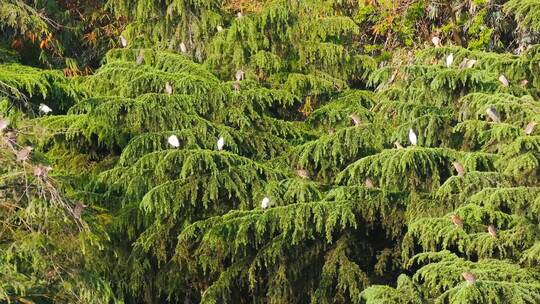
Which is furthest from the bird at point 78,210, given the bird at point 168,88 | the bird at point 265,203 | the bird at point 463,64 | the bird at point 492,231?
the bird at point 463,64

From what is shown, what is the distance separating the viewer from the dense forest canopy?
4086mm

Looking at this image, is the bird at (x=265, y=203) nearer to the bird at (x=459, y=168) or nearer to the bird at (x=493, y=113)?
the bird at (x=459, y=168)

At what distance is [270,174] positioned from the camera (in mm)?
5734

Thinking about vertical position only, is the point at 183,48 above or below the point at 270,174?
above

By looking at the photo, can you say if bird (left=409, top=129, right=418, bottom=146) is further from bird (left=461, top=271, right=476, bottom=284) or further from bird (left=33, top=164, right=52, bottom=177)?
bird (left=33, top=164, right=52, bottom=177)

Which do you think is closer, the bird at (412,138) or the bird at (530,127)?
the bird at (530,127)

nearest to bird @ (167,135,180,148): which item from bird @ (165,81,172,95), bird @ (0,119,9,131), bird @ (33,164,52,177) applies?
bird @ (165,81,172,95)

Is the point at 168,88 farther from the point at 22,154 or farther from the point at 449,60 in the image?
the point at 22,154

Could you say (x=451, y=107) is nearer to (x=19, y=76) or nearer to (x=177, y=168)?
(x=177, y=168)

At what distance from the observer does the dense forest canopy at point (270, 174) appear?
4.09 metres

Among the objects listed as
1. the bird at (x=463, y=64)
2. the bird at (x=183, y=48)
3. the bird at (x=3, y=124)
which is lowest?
the bird at (x=183, y=48)

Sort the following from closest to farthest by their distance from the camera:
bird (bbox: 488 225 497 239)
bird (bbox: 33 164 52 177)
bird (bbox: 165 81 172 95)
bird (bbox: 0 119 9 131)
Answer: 1. bird (bbox: 33 164 52 177)
2. bird (bbox: 0 119 9 131)
3. bird (bbox: 488 225 497 239)
4. bird (bbox: 165 81 172 95)

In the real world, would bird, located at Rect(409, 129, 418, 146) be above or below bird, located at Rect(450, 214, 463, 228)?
above

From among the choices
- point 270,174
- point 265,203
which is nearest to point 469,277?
point 265,203
